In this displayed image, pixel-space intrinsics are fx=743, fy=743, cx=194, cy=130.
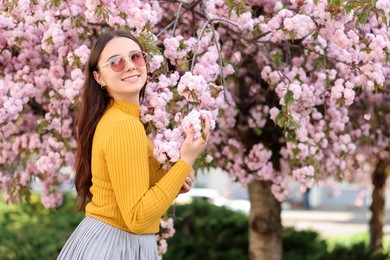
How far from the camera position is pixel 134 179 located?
9.45 ft

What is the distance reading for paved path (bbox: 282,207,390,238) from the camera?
2136cm

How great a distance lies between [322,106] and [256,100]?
0.69 m

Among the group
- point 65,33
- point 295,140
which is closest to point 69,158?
point 65,33

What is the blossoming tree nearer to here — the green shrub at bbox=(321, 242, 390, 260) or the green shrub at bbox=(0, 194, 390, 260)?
the green shrub at bbox=(0, 194, 390, 260)

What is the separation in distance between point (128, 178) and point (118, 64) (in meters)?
0.56

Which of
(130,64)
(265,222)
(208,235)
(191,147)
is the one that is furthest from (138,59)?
(208,235)

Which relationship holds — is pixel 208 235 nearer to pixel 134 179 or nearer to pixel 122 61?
pixel 122 61

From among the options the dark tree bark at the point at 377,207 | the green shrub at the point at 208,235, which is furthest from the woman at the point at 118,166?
the dark tree bark at the point at 377,207

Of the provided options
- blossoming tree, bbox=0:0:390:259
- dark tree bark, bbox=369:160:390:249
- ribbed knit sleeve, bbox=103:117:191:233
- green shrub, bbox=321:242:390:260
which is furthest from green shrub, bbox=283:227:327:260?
ribbed knit sleeve, bbox=103:117:191:233

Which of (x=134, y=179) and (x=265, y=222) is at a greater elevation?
(x=134, y=179)

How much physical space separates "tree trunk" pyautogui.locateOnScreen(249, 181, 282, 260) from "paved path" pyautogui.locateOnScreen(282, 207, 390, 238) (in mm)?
13276

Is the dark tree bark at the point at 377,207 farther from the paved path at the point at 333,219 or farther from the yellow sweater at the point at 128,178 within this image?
the paved path at the point at 333,219

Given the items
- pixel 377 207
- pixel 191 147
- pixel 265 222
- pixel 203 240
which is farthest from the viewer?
pixel 377 207

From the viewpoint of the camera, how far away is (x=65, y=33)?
4.50 m
